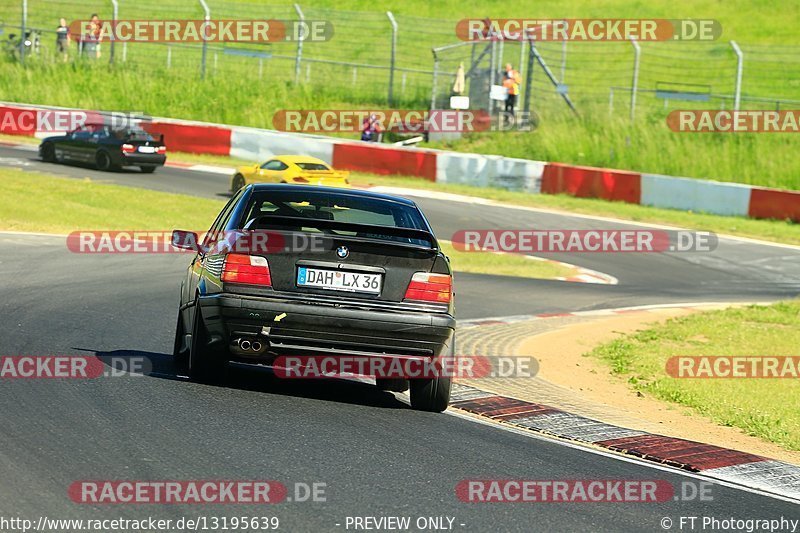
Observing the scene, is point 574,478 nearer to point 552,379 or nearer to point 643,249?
point 552,379

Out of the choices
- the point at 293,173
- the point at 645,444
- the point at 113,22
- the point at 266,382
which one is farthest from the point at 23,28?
the point at 645,444

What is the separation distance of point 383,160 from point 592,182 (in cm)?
559

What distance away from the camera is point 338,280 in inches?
299

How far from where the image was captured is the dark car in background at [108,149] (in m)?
28.6

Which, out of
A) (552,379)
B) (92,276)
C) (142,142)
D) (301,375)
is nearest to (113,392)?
(301,375)

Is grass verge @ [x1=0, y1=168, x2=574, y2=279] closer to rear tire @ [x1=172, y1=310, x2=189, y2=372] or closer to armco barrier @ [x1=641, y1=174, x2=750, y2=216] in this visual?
armco barrier @ [x1=641, y1=174, x2=750, y2=216]

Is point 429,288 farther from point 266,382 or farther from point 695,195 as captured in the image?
point 695,195

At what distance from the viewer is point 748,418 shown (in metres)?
9.08

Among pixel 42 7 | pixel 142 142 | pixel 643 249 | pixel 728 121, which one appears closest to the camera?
pixel 643 249

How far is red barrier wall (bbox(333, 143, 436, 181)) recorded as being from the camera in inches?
1187

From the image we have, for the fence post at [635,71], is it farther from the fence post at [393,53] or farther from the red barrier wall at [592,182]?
the fence post at [393,53]

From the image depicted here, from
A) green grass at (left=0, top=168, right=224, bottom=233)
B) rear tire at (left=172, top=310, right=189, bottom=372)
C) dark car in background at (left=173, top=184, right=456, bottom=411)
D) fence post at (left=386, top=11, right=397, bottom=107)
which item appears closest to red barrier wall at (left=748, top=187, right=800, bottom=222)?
fence post at (left=386, top=11, right=397, bottom=107)

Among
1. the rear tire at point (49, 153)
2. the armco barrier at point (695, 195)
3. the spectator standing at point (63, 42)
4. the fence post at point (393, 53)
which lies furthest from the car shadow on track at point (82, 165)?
the armco barrier at point (695, 195)

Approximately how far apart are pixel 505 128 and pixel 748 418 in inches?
957
